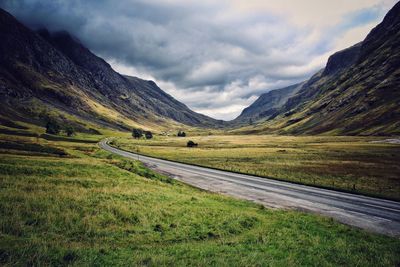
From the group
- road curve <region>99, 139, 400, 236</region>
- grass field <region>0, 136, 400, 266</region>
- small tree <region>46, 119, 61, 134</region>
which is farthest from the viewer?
small tree <region>46, 119, 61, 134</region>

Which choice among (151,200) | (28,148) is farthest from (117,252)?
(28,148)

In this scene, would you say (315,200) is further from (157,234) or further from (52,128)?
(52,128)

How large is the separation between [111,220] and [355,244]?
14.5 metres

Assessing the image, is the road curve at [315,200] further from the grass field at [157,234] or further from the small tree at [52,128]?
the small tree at [52,128]

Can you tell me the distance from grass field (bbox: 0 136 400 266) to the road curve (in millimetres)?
Answer: 3290

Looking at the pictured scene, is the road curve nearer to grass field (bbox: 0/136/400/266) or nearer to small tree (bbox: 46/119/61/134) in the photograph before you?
grass field (bbox: 0/136/400/266)

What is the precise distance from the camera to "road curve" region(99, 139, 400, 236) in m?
21.5

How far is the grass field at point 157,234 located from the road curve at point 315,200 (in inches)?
130

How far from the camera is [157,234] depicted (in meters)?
15.6

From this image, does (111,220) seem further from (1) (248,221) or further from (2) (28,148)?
(2) (28,148)

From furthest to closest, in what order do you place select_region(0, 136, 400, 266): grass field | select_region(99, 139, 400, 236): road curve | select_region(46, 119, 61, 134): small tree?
select_region(46, 119, 61, 134): small tree < select_region(99, 139, 400, 236): road curve < select_region(0, 136, 400, 266): grass field

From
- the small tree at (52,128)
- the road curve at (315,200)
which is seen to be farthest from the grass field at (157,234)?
the small tree at (52,128)

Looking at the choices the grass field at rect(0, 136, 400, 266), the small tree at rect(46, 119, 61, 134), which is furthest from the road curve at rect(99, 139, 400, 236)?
the small tree at rect(46, 119, 61, 134)

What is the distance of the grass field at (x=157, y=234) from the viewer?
12125mm
